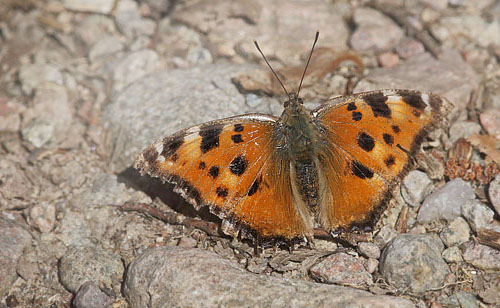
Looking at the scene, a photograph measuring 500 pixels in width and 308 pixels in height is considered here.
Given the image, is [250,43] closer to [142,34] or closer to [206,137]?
[142,34]

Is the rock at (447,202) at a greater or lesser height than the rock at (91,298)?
greater

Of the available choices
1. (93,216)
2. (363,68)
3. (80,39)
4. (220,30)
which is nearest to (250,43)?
(220,30)

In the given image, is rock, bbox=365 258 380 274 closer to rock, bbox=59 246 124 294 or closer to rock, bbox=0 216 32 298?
rock, bbox=59 246 124 294

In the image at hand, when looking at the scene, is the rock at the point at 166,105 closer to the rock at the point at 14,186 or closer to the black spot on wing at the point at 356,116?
the rock at the point at 14,186

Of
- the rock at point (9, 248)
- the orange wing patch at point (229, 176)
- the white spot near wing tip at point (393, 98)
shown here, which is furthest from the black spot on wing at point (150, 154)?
the white spot near wing tip at point (393, 98)

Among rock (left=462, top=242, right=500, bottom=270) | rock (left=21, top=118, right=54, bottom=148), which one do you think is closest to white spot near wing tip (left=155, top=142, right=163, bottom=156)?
rock (left=21, top=118, right=54, bottom=148)

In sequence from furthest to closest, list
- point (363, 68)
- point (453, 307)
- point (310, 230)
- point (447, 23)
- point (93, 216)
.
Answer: point (447, 23) < point (363, 68) < point (93, 216) < point (310, 230) < point (453, 307)
